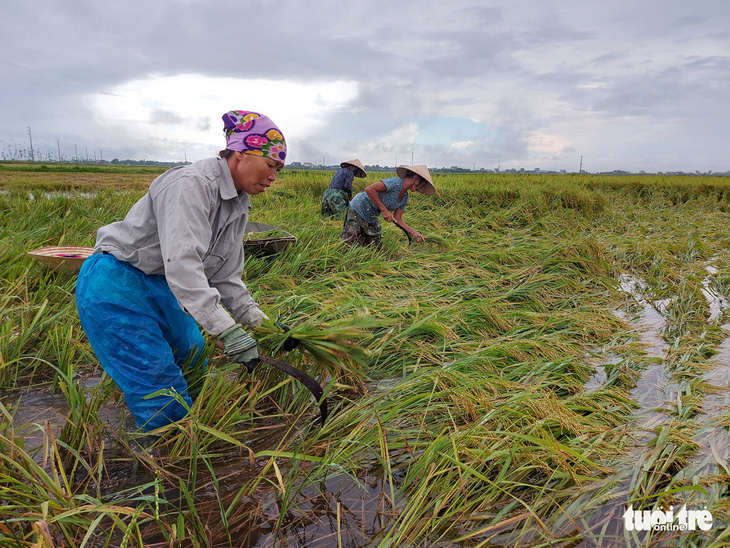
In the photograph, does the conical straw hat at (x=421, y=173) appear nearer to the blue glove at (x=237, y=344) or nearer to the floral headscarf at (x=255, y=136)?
the floral headscarf at (x=255, y=136)

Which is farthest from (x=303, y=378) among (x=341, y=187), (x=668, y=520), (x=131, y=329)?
(x=341, y=187)

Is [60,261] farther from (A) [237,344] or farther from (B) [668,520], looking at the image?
(B) [668,520]

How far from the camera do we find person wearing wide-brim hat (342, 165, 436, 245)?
4.65 metres

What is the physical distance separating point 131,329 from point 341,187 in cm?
480

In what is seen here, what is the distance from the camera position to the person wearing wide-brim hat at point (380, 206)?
15.3ft

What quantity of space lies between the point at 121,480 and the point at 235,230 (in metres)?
1.05

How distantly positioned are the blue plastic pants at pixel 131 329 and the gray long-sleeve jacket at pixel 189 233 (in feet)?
0.22

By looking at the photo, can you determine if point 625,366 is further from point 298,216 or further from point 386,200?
point 298,216

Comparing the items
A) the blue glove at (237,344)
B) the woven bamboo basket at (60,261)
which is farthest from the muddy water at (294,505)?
the woven bamboo basket at (60,261)

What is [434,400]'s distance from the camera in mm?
2148

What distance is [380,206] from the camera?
4.69 metres

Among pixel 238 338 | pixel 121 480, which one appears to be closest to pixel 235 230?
pixel 238 338

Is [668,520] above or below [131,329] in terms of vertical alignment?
below

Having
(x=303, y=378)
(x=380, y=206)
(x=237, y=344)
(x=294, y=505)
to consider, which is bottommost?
(x=294, y=505)
